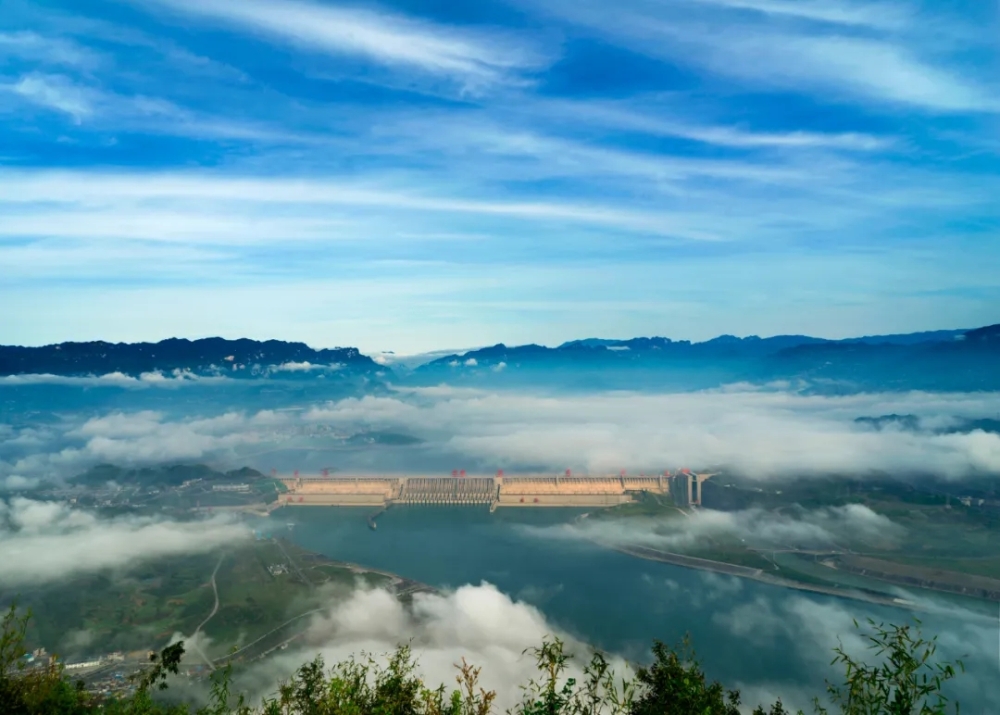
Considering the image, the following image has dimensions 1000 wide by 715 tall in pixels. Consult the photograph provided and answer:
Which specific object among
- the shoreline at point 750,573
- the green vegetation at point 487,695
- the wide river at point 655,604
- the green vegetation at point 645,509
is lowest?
the wide river at point 655,604

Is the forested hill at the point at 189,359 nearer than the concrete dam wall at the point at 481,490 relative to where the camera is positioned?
No

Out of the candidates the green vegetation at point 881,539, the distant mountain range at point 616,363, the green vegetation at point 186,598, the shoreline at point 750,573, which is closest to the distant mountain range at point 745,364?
the distant mountain range at point 616,363

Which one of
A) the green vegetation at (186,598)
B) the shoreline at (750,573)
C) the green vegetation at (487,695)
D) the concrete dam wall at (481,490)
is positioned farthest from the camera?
the concrete dam wall at (481,490)

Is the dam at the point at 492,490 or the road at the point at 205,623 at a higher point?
the dam at the point at 492,490

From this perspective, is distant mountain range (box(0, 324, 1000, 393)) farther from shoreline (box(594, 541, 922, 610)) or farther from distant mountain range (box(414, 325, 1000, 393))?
shoreline (box(594, 541, 922, 610))

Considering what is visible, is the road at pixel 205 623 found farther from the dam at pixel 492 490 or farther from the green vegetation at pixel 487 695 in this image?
the dam at pixel 492 490

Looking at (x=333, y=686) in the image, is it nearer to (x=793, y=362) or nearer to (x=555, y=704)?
(x=555, y=704)

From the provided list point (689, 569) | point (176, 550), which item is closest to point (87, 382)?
point (176, 550)
